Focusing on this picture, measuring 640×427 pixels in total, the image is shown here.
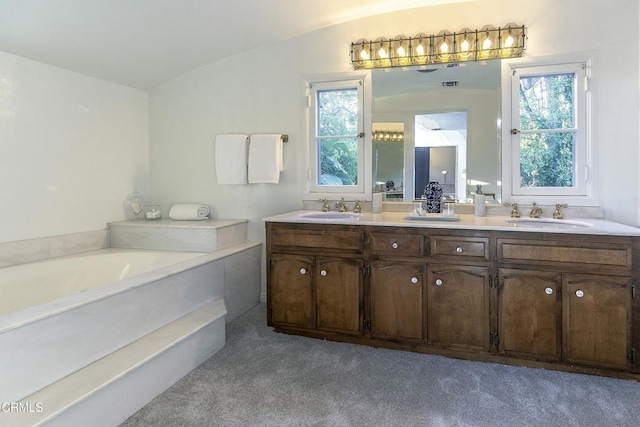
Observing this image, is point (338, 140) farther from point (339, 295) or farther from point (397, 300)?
point (397, 300)

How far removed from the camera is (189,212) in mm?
3342

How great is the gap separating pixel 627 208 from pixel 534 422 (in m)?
1.62

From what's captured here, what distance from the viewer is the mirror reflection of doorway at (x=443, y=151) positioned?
2807mm

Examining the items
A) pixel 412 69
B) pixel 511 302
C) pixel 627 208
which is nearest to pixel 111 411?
pixel 511 302

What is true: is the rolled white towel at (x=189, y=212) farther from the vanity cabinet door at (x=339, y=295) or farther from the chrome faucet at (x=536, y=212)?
the chrome faucet at (x=536, y=212)

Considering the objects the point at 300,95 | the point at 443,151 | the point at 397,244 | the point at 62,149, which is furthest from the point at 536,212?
the point at 62,149

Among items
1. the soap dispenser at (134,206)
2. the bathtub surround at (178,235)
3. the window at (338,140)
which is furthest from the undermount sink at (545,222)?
the soap dispenser at (134,206)

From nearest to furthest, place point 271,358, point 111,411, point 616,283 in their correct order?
point 111,411, point 616,283, point 271,358

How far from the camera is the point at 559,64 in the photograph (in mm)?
A: 2586

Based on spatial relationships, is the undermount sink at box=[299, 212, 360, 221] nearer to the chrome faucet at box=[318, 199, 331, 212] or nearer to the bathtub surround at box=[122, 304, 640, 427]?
the chrome faucet at box=[318, 199, 331, 212]

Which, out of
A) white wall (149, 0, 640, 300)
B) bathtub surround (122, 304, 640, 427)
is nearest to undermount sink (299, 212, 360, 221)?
white wall (149, 0, 640, 300)

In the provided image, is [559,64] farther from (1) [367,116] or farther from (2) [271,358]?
(2) [271,358]

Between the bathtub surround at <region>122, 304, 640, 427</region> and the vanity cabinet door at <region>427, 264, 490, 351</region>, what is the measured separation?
139 mm

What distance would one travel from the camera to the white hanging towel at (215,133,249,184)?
3.26 m
